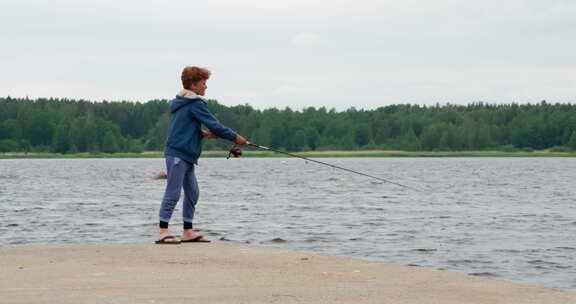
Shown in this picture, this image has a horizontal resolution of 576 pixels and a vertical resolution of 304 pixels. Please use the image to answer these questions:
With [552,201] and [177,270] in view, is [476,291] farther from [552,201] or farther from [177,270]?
[552,201]

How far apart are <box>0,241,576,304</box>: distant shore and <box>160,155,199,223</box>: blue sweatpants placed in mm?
823

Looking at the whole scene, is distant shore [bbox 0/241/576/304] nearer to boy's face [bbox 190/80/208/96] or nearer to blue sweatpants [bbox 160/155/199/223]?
blue sweatpants [bbox 160/155/199/223]

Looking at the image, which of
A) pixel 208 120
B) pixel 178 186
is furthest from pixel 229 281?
pixel 208 120

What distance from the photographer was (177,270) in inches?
312

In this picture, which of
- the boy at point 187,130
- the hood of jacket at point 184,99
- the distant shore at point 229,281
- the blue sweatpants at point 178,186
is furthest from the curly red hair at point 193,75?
the distant shore at point 229,281

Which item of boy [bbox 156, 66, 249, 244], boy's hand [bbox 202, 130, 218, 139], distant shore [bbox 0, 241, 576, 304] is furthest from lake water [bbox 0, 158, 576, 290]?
boy [bbox 156, 66, 249, 244]

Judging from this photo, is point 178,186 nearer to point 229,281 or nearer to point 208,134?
point 208,134

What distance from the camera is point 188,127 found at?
984 centimetres

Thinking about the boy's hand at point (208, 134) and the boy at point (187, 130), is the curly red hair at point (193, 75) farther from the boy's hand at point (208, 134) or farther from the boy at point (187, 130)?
the boy's hand at point (208, 134)

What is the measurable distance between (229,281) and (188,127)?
9.58 feet

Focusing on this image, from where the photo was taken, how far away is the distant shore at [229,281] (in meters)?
6.59

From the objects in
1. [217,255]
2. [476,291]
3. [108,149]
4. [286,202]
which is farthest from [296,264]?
[108,149]

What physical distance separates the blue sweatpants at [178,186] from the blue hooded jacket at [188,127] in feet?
0.31

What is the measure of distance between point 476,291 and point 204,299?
216 cm
